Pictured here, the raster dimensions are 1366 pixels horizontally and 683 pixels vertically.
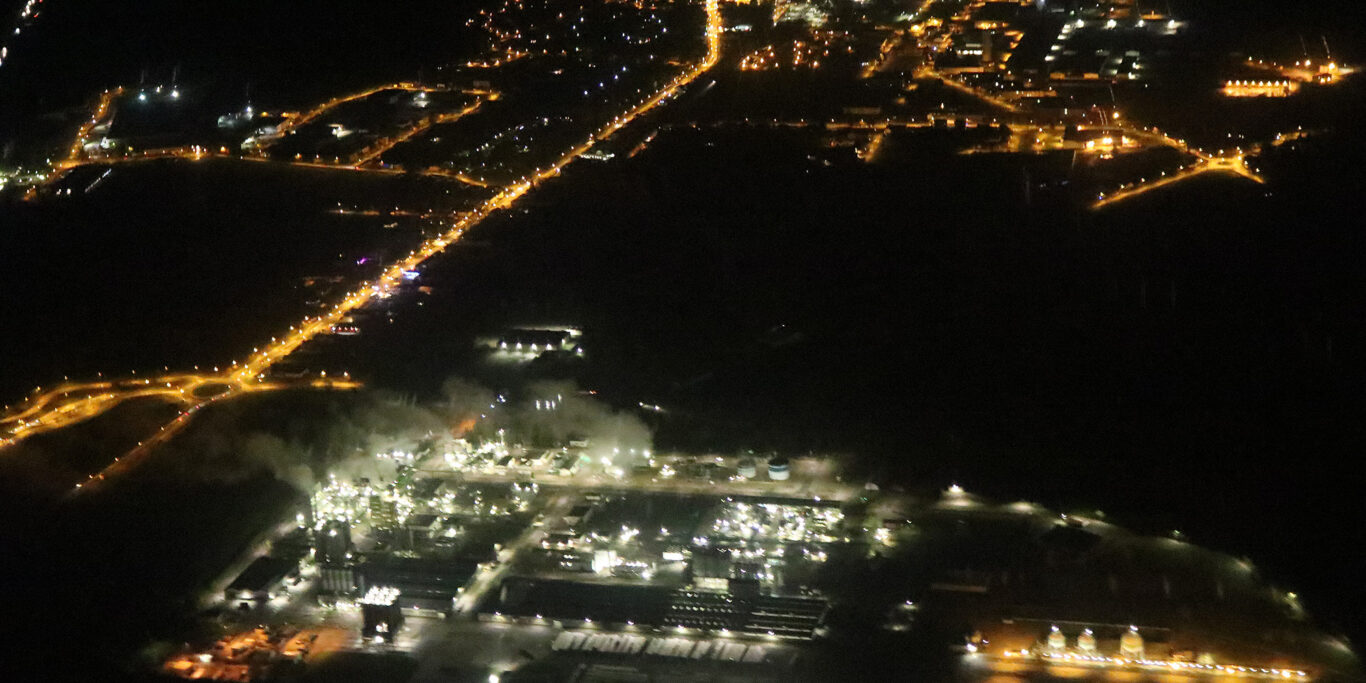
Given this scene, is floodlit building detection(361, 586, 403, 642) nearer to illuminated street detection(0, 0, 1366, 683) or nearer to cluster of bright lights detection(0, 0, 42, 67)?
illuminated street detection(0, 0, 1366, 683)

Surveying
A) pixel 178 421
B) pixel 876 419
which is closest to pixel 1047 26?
pixel 876 419

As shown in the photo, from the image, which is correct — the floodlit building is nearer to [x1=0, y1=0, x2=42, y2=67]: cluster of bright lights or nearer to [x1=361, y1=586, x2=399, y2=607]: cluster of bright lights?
[x1=361, y1=586, x2=399, y2=607]: cluster of bright lights

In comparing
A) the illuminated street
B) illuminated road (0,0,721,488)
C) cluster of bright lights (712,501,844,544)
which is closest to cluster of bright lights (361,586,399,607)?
the illuminated street

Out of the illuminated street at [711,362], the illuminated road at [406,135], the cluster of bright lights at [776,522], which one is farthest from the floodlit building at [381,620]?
the illuminated road at [406,135]

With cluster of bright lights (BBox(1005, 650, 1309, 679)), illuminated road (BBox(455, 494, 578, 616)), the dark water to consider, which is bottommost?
cluster of bright lights (BBox(1005, 650, 1309, 679))

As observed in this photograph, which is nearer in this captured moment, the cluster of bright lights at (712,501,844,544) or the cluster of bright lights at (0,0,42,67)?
the cluster of bright lights at (712,501,844,544)

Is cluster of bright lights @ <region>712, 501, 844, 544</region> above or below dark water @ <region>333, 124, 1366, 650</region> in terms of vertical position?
below

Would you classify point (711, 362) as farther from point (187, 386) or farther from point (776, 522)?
point (187, 386)

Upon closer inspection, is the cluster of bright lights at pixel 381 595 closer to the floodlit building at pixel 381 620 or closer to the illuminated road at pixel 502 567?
the floodlit building at pixel 381 620

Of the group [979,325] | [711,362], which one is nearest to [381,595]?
[711,362]

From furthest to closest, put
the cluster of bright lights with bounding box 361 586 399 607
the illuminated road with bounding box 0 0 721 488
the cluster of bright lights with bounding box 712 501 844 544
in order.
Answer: the illuminated road with bounding box 0 0 721 488
the cluster of bright lights with bounding box 712 501 844 544
the cluster of bright lights with bounding box 361 586 399 607

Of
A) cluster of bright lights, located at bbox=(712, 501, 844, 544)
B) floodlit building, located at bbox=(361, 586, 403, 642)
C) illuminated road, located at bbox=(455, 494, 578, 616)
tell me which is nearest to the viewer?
floodlit building, located at bbox=(361, 586, 403, 642)

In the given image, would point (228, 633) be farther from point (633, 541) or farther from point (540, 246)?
point (540, 246)
